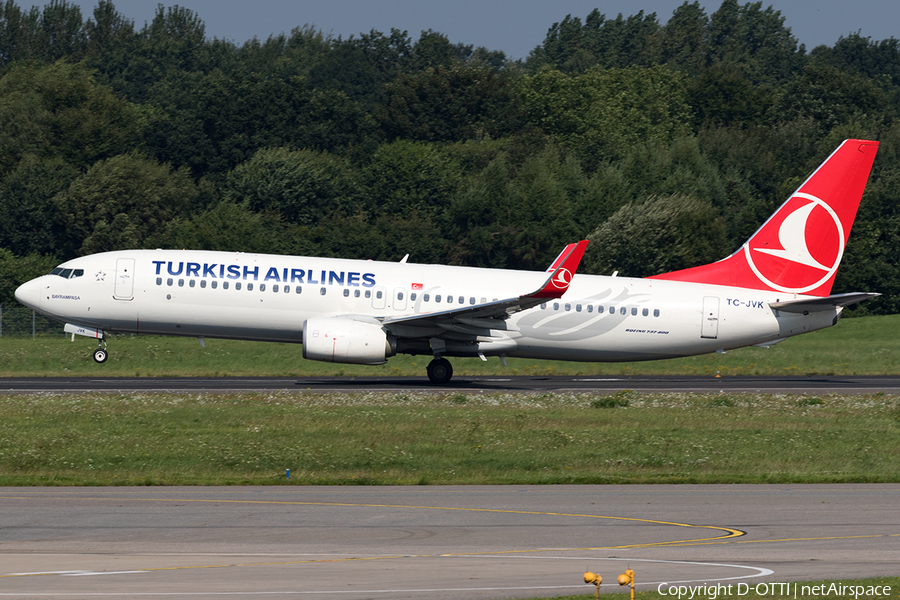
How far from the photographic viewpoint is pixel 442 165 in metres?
98.1

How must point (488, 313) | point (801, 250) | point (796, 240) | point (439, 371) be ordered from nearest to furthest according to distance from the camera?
point (488, 313) → point (439, 371) → point (801, 250) → point (796, 240)

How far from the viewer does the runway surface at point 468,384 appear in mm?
36969

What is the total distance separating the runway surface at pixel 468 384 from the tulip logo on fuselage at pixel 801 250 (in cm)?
400

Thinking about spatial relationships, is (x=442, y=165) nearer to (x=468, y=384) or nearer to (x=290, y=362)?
(x=290, y=362)

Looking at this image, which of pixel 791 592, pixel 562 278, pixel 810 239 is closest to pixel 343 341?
pixel 562 278

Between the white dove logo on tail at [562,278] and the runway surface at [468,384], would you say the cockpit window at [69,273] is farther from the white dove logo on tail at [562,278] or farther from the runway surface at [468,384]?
the white dove logo on tail at [562,278]

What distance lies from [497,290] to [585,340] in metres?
3.65

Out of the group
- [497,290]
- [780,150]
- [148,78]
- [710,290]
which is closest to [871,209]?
[780,150]

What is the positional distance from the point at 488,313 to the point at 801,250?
12728mm

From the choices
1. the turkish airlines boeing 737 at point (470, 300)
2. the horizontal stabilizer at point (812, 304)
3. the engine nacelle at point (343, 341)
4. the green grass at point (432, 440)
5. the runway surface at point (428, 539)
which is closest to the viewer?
the runway surface at point (428, 539)

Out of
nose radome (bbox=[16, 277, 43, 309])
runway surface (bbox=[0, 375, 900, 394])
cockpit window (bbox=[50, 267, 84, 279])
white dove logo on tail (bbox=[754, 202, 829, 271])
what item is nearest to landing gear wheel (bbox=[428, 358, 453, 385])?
runway surface (bbox=[0, 375, 900, 394])

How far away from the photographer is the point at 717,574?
13609 mm

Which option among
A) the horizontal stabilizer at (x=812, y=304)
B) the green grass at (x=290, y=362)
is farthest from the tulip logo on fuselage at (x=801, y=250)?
the green grass at (x=290, y=362)

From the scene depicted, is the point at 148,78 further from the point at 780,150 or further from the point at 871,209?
the point at 871,209
